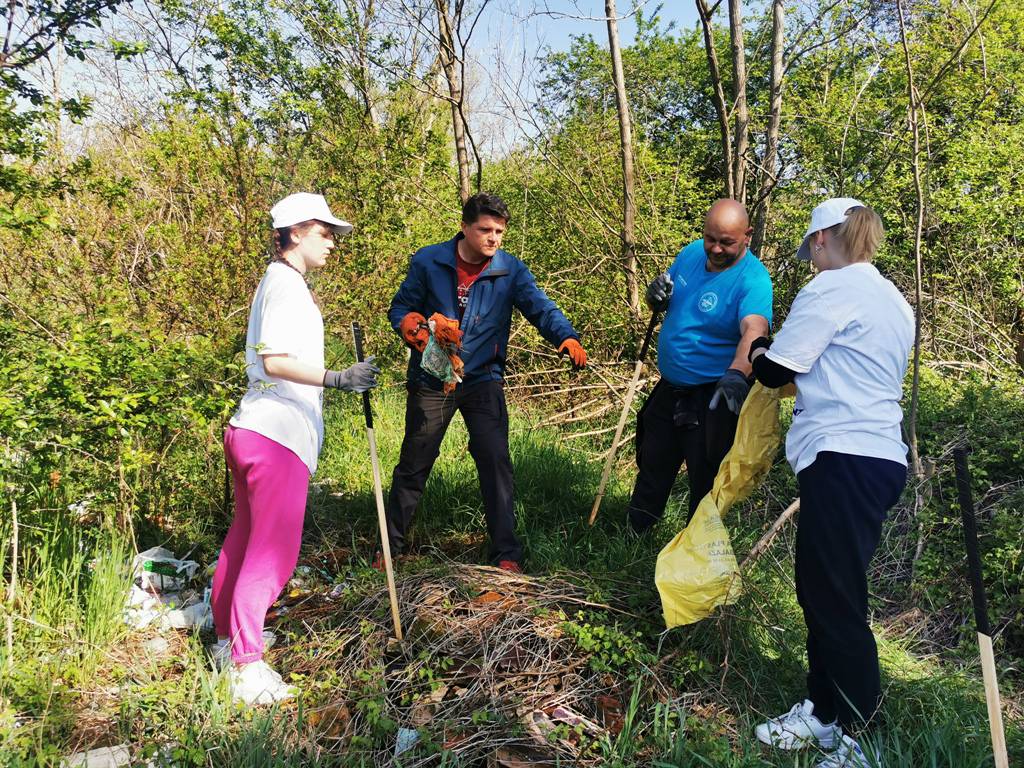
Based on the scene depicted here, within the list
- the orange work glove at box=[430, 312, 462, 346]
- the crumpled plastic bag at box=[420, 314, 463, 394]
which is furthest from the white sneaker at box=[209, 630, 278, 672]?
the orange work glove at box=[430, 312, 462, 346]

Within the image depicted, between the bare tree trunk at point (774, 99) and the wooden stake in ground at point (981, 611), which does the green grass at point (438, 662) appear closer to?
the wooden stake in ground at point (981, 611)

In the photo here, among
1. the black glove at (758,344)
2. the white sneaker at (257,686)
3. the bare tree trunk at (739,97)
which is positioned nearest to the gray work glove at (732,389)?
the black glove at (758,344)

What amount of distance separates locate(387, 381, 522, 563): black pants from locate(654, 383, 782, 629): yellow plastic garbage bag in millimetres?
1026

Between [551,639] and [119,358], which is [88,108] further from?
[551,639]

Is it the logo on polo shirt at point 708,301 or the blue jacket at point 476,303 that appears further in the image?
the blue jacket at point 476,303

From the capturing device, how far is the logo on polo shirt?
3434 millimetres

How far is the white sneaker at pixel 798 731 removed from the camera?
2479 millimetres

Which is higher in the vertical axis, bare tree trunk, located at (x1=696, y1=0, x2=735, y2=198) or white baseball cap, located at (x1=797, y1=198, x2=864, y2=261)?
bare tree trunk, located at (x1=696, y1=0, x2=735, y2=198)

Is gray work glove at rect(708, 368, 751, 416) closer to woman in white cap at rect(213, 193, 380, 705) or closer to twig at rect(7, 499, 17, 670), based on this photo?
woman in white cap at rect(213, 193, 380, 705)

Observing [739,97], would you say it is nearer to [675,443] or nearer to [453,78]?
[453,78]

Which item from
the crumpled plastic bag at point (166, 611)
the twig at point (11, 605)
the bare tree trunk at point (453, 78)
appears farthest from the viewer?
the bare tree trunk at point (453, 78)

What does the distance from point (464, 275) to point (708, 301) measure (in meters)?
1.28

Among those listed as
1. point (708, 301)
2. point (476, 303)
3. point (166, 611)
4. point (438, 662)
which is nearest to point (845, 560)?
point (708, 301)

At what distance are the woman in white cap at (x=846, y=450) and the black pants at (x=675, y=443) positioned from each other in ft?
3.02
